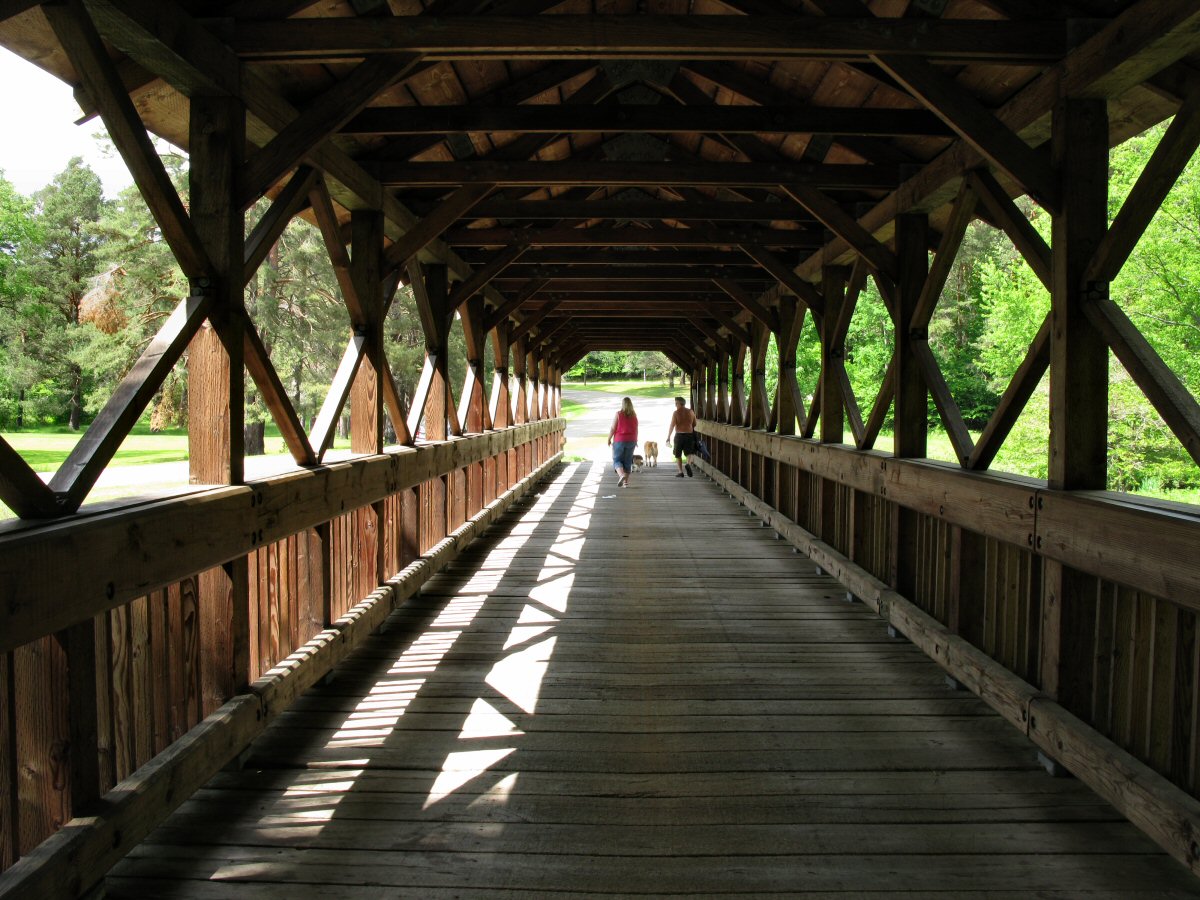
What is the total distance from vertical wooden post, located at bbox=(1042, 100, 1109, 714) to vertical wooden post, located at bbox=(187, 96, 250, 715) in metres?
2.95

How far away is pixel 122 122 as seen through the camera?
8.59ft

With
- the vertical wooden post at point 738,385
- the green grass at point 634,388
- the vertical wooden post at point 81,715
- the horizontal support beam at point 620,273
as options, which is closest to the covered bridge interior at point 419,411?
the vertical wooden post at point 81,715

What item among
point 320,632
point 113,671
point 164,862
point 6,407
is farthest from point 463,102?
point 6,407

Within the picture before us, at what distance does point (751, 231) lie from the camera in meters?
7.96

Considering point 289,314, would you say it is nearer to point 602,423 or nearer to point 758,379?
point 758,379

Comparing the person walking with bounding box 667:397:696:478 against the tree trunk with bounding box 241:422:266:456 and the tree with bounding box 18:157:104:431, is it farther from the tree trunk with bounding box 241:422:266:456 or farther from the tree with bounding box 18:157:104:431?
the tree with bounding box 18:157:104:431

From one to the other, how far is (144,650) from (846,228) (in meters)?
4.42

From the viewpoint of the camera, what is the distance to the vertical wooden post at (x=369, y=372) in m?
5.16

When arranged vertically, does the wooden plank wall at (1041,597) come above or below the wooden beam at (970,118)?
below

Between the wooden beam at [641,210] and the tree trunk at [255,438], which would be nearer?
the wooden beam at [641,210]

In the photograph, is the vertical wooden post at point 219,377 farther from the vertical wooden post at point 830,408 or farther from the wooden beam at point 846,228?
the vertical wooden post at point 830,408

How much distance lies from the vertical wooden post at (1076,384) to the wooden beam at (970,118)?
15cm

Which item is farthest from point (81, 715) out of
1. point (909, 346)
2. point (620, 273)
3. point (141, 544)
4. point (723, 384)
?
point (723, 384)

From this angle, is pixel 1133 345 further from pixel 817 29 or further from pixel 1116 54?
pixel 817 29
